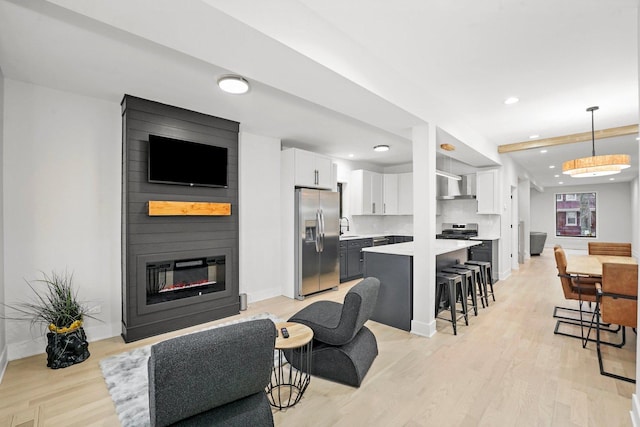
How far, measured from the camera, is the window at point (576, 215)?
12.0 m

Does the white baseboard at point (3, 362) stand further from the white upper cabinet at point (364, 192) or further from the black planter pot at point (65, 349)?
the white upper cabinet at point (364, 192)

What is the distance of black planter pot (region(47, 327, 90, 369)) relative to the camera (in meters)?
2.74

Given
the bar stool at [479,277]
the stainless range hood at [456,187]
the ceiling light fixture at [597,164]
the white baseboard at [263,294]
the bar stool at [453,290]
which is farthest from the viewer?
the stainless range hood at [456,187]

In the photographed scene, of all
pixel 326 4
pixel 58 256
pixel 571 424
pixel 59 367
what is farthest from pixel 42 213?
pixel 571 424

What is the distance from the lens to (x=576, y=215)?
12367 millimetres

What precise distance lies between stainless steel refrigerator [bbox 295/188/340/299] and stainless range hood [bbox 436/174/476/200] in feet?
9.20

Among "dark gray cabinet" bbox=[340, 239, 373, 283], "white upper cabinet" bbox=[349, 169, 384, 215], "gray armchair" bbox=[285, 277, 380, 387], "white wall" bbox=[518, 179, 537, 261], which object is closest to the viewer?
"gray armchair" bbox=[285, 277, 380, 387]

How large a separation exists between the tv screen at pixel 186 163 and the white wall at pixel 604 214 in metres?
14.2

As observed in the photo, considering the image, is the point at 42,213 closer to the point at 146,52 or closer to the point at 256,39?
the point at 146,52

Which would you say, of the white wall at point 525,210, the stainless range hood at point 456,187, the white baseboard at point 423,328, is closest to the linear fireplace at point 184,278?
the white baseboard at point 423,328

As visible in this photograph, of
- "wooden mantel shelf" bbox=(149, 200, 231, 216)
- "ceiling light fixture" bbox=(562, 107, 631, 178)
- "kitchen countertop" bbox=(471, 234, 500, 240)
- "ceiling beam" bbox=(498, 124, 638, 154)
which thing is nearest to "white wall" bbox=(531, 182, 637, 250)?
"kitchen countertop" bbox=(471, 234, 500, 240)

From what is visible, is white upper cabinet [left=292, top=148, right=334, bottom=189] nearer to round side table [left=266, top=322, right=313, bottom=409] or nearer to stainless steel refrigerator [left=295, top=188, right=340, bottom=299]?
stainless steel refrigerator [left=295, top=188, right=340, bottom=299]

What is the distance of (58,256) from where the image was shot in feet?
10.2

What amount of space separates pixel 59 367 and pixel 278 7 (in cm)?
351
